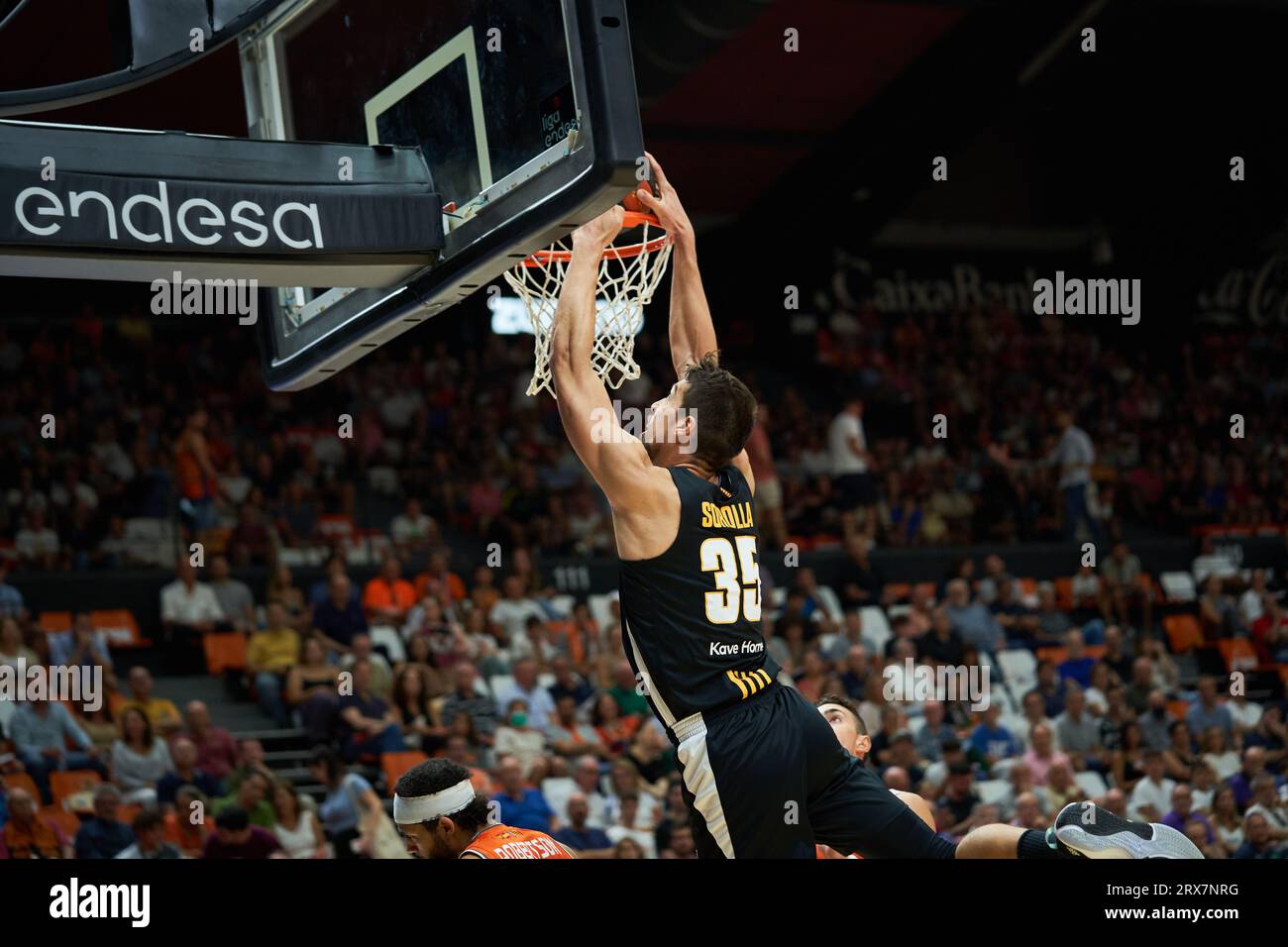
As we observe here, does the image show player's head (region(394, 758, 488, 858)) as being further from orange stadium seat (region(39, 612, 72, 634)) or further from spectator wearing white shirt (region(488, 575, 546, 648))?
orange stadium seat (region(39, 612, 72, 634))

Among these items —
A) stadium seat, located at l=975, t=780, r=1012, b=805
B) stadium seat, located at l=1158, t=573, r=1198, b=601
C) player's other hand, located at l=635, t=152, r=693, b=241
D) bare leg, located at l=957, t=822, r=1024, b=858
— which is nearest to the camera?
bare leg, located at l=957, t=822, r=1024, b=858

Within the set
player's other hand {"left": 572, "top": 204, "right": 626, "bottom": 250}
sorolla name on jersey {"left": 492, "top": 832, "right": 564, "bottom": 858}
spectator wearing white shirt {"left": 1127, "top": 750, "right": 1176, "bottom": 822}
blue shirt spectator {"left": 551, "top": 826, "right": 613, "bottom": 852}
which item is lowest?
spectator wearing white shirt {"left": 1127, "top": 750, "right": 1176, "bottom": 822}

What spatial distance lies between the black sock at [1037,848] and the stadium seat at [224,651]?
8408mm

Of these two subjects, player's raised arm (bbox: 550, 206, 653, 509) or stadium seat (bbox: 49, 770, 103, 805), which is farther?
stadium seat (bbox: 49, 770, 103, 805)

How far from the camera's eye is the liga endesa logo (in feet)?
13.4

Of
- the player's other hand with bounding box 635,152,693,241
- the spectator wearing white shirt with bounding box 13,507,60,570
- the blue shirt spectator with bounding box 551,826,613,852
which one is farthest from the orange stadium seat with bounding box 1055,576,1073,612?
the player's other hand with bounding box 635,152,693,241

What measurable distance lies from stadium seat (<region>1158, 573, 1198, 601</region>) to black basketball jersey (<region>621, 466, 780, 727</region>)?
39.0 ft

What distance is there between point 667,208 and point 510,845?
6.51ft

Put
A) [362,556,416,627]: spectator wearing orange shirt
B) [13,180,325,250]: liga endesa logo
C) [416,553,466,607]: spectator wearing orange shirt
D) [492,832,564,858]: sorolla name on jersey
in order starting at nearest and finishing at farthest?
[13,180,325,250]: liga endesa logo → [492,832,564,858]: sorolla name on jersey → [362,556,416,627]: spectator wearing orange shirt → [416,553,466,607]: spectator wearing orange shirt

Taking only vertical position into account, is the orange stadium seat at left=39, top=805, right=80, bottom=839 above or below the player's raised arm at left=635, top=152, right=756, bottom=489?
below

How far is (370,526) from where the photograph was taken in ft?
46.7
